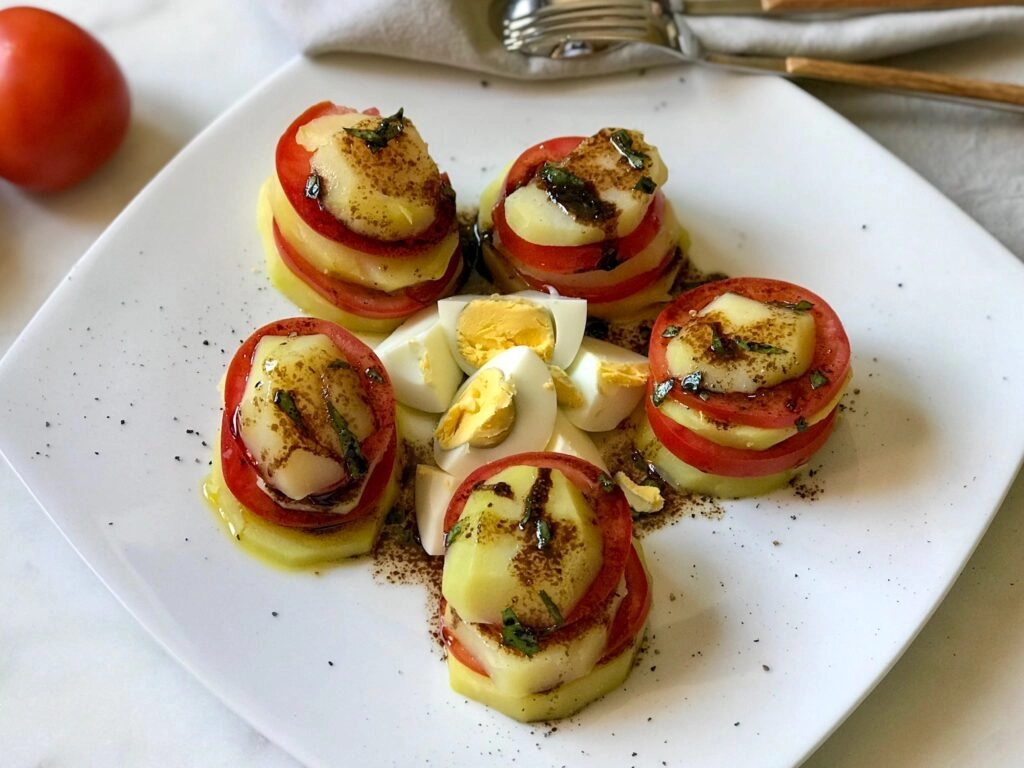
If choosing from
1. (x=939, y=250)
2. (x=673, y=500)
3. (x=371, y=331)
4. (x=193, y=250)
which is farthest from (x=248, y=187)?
(x=939, y=250)

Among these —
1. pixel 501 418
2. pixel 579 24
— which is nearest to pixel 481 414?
pixel 501 418

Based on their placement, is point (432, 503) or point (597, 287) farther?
point (597, 287)

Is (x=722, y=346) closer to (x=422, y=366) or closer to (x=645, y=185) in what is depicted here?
(x=645, y=185)

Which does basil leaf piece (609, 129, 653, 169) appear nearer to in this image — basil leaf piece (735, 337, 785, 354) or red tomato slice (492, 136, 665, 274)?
red tomato slice (492, 136, 665, 274)

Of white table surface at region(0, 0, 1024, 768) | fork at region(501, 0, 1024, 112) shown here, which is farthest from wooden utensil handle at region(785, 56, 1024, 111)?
white table surface at region(0, 0, 1024, 768)

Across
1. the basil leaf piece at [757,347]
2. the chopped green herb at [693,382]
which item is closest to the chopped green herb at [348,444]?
the chopped green herb at [693,382]

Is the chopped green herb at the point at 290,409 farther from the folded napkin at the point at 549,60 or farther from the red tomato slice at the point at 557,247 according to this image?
the folded napkin at the point at 549,60
